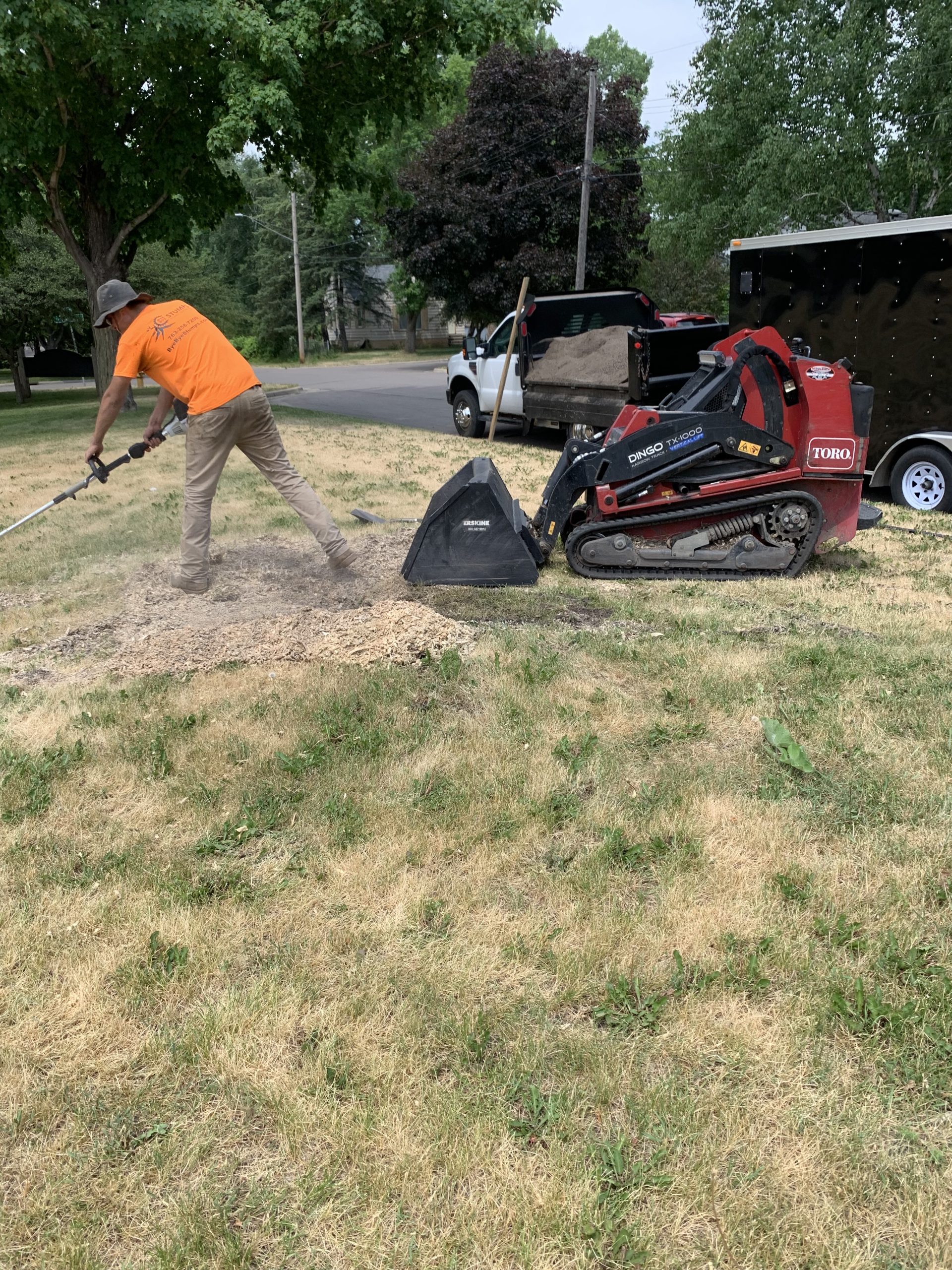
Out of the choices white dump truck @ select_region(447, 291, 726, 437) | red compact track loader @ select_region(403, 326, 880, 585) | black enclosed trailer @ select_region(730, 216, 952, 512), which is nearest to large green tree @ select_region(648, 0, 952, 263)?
white dump truck @ select_region(447, 291, 726, 437)

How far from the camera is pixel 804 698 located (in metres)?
4.81

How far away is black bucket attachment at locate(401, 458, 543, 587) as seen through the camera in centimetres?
660

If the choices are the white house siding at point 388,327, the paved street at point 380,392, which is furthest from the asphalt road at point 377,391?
the white house siding at point 388,327

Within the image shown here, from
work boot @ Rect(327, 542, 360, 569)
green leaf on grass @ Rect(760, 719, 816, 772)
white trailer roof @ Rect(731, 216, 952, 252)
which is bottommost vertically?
green leaf on grass @ Rect(760, 719, 816, 772)

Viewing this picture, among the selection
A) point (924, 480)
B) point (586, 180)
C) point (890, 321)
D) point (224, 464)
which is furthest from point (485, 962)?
point (586, 180)

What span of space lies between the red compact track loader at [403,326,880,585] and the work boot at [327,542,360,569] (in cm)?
42

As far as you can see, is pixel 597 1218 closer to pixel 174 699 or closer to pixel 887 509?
pixel 174 699

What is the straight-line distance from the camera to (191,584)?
6.62 metres

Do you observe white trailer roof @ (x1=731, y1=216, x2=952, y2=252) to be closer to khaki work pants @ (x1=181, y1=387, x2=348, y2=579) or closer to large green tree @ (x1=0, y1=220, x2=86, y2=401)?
khaki work pants @ (x1=181, y1=387, x2=348, y2=579)

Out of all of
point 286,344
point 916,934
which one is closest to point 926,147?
point 916,934

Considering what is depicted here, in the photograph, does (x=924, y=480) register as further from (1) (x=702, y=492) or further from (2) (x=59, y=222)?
(2) (x=59, y=222)

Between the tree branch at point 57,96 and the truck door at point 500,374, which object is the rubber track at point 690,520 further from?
the tree branch at point 57,96

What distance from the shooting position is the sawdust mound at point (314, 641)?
17.4 ft

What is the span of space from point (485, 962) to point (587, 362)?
11626mm
